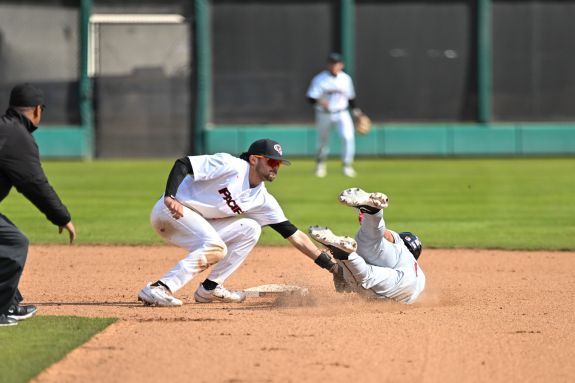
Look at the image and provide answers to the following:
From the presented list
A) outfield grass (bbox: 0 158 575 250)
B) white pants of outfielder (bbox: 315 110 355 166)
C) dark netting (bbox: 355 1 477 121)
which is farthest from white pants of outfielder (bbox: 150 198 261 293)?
dark netting (bbox: 355 1 477 121)

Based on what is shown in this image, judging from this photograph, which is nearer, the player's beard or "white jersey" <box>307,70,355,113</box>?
the player's beard

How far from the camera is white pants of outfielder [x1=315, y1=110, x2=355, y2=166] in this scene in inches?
821

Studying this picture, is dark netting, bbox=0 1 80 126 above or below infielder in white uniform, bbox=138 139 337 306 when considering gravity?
above

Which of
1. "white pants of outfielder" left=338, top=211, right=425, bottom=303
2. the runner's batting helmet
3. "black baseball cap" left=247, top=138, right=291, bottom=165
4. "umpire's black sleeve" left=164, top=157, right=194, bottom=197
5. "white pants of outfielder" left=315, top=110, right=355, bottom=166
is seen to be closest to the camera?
"umpire's black sleeve" left=164, top=157, right=194, bottom=197

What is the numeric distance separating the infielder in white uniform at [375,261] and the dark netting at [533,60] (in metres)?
20.3

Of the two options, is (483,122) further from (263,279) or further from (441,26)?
(263,279)

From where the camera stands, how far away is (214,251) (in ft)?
27.2

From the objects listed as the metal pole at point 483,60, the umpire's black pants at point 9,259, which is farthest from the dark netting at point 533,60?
the umpire's black pants at point 9,259

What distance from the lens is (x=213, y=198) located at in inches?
330

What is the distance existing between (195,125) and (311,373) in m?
22.2

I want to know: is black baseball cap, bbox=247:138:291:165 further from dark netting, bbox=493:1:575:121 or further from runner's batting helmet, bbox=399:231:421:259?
dark netting, bbox=493:1:575:121

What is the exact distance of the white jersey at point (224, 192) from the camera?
816 cm

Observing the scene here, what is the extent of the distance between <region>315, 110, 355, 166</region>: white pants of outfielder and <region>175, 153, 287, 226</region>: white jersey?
12.4m

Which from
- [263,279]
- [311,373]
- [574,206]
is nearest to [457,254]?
[263,279]
